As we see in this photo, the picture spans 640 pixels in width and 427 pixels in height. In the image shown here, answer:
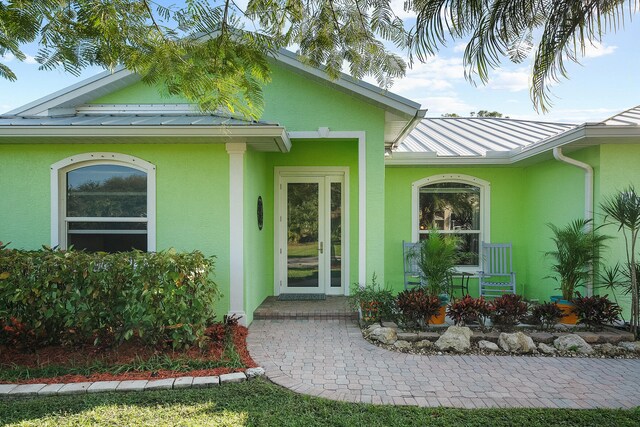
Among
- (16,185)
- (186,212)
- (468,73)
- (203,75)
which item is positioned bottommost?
(186,212)

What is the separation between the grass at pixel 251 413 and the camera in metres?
3.63

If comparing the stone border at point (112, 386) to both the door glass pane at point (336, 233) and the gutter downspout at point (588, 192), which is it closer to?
the door glass pane at point (336, 233)

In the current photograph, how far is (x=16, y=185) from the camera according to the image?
6.49 meters

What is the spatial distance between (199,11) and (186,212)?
3569 mm

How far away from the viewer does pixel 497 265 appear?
8.83 meters

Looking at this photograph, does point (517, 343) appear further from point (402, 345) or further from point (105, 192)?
point (105, 192)

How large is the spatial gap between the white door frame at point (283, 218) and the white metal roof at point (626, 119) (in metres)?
4.59

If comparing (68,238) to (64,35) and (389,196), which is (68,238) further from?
(389,196)

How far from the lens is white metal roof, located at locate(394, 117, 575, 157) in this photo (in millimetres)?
8984

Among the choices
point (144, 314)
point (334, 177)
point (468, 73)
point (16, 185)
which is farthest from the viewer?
point (334, 177)

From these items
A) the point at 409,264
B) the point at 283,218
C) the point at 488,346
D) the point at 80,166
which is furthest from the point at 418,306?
the point at 80,166

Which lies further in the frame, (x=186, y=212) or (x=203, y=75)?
(x=186, y=212)

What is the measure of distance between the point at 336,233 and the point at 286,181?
5.00 feet

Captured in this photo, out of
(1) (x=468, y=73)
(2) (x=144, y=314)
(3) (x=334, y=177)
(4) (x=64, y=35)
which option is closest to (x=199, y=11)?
(4) (x=64, y=35)
